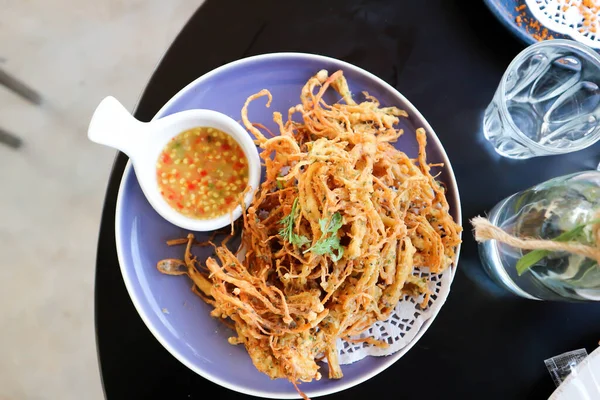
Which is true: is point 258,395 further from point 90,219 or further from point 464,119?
point 90,219

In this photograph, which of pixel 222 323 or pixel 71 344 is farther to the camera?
pixel 71 344

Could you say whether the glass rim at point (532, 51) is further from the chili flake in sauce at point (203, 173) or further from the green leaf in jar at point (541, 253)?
the chili flake in sauce at point (203, 173)

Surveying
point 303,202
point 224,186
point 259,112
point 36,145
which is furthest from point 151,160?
point 36,145

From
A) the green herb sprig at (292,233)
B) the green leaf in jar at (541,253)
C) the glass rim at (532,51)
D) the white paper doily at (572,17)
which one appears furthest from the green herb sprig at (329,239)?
the white paper doily at (572,17)

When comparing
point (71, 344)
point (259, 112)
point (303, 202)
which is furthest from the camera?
point (71, 344)

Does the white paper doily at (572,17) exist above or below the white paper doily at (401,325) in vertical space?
above

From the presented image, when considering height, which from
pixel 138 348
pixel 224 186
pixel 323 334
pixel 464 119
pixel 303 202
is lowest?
pixel 138 348

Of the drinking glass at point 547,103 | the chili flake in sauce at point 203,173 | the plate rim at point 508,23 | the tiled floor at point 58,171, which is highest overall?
the plate rim at point 508,23

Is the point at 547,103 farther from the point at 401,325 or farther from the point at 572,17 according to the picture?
the point at 401,325
